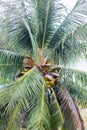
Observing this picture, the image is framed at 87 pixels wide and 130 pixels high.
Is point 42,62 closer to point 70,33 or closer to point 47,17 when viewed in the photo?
point 70,33

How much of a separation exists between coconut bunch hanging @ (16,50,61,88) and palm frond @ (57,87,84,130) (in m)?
0.22

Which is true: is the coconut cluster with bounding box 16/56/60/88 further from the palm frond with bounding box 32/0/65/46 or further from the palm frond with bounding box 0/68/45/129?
the palm frond with bounding box 32/0/65/46

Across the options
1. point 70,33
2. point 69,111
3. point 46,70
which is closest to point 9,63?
point 46,70

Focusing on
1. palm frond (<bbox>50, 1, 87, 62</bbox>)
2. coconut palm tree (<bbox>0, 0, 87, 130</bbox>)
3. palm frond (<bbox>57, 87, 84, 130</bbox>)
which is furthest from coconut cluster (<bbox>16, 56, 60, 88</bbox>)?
palm frond (<bbox>50, 1, 87, 62</bbox>)

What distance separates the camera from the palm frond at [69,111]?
489cm

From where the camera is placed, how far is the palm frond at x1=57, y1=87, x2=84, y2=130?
489cm

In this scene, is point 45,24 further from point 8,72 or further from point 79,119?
point 79,119

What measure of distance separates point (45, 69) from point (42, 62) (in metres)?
0.16

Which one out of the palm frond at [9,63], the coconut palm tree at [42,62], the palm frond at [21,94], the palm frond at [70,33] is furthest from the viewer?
the palm frond at [9,63]

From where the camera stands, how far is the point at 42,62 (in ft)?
17.8

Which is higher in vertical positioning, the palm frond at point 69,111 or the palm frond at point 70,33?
the palm frond at point 70,33

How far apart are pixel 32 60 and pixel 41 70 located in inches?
10.6

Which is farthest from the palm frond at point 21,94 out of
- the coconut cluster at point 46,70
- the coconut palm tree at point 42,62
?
the coconut cluster at point 46,70

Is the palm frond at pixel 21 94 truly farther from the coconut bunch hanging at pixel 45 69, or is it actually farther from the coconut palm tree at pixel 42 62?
the coconut bunch hanging at pixel 45 69
